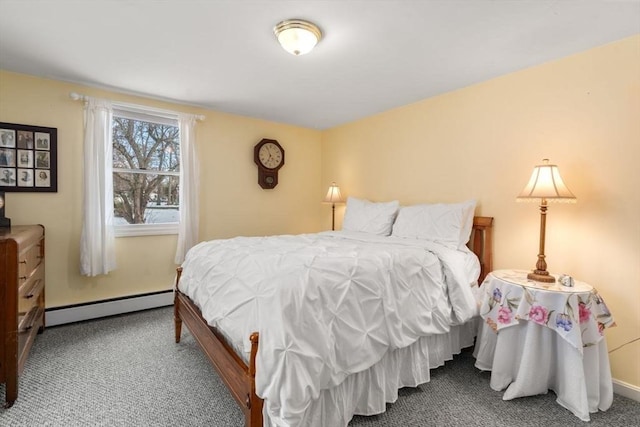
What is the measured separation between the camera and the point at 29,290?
2.12m

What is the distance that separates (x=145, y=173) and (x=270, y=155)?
1.51 metres

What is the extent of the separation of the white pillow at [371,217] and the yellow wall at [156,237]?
1.16 metres

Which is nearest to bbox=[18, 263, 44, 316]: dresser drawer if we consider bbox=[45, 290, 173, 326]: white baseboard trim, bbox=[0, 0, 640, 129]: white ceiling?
bbox=[45, 290, 173, 326]: white baseboard trim

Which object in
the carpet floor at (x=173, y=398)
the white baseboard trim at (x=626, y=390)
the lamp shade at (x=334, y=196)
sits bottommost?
the carpet floor at (x=173, y=398)

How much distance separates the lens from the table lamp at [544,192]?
1.92m

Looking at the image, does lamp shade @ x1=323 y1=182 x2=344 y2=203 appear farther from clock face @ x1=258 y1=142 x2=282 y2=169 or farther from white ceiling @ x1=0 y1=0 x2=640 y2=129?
white ceiling @ x1=0 y1=0 x2=640 y2=129

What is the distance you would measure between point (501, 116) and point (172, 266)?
366 centimetres

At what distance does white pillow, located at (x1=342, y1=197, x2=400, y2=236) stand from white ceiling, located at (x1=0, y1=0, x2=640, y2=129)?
45.5 inches

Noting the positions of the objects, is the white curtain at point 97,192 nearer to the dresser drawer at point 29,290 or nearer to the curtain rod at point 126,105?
the curtain rod at point 126,105

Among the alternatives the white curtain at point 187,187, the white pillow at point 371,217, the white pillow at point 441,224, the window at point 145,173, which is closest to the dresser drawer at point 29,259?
the window at point 145,173

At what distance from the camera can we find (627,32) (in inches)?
74.7

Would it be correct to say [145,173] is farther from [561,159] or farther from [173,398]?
[561,159]

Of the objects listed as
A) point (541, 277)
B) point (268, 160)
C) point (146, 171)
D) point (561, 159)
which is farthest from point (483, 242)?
point (146, 171)

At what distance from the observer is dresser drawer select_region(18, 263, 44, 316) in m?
1.89
